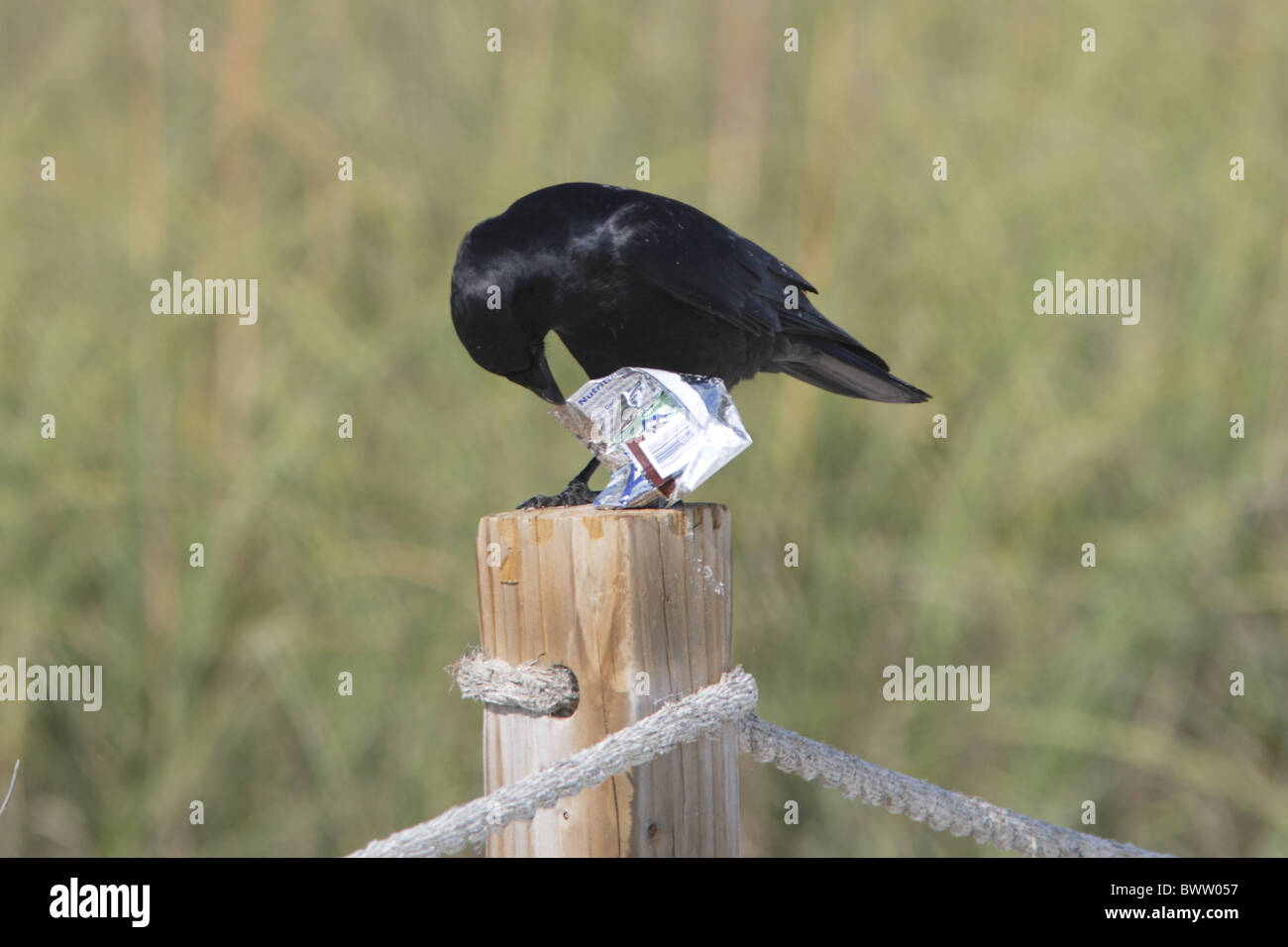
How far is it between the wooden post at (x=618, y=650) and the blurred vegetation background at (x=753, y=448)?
2097 millimetres

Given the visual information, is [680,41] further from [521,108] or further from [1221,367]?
[1221,367]

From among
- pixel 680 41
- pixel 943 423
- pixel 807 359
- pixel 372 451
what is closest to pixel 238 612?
pixel 372 451

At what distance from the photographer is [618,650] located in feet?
5.79

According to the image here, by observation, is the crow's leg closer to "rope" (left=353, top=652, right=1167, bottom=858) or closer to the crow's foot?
the crow's foot

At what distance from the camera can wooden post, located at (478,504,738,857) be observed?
1760 mm

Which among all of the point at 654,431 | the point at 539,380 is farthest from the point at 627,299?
the point at 654,431

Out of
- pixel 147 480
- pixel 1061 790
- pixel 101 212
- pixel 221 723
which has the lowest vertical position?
pixel 1061 790

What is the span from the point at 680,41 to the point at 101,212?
2423 millimetres

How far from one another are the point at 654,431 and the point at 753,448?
2.29m

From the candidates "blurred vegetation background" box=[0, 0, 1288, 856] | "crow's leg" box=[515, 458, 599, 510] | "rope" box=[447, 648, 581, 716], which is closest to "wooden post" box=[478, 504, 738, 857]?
"rope" box=[447, 648, 581, 716]

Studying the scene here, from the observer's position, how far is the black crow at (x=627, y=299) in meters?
2.60

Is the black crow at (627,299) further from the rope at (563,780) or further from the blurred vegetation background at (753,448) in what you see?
the blurred vegetation background at (753,448)

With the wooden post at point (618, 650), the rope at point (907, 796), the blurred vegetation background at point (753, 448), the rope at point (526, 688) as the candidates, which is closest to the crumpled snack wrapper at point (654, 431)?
the wooden post at point (618, 650)

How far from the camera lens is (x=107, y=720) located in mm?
3801
